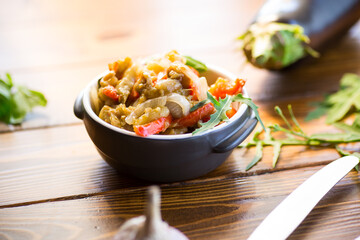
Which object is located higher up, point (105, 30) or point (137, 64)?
point (137, 64)

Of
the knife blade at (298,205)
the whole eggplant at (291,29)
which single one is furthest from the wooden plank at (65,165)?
the whole eggplant at (291,29)

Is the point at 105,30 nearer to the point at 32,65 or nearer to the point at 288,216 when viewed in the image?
the point at 32,65

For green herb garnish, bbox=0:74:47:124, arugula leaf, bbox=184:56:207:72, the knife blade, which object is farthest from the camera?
green herb garnish, bbox=0:74:47:124

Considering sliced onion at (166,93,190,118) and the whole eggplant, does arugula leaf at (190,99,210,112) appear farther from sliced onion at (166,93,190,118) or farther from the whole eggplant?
the whole eggplant

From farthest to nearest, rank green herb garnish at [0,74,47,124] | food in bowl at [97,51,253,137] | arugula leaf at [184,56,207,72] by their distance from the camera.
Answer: green herb garnish at [0,74,47,124] → arugula leaf at [184,56,207,72] → food in bowl at [97,51,253,137]

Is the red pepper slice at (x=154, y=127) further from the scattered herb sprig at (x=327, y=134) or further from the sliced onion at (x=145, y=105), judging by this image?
the scattered herb sprig at (x=327, y=134)

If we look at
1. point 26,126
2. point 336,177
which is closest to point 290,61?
point 336,177

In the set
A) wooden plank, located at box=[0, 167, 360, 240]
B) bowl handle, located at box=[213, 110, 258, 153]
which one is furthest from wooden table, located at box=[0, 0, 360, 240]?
bowl handle, located at box=[213, 110, 258, 153]

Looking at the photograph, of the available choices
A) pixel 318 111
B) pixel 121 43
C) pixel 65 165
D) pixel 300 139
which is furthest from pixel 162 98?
pixel 121 43
